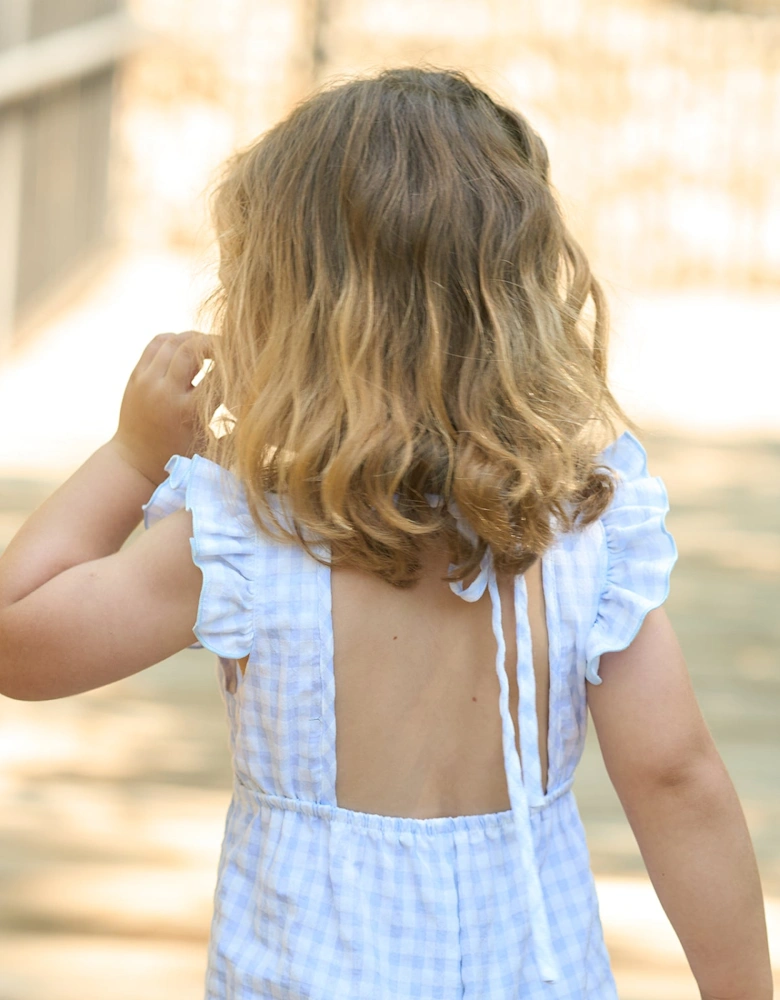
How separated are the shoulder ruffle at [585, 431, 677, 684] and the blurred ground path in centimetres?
43

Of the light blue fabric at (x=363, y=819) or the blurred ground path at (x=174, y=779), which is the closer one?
the light blue fabric at (x=363, y=819)

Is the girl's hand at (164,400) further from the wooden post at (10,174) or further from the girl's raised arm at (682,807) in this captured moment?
the wooden post at (10,174)

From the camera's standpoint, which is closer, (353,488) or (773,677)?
(353,488)

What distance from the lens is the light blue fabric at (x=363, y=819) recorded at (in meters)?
1.05

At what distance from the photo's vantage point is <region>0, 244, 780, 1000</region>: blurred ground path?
1.86m

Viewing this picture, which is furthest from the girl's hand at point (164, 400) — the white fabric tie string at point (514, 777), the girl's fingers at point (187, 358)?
the white fabric tie string at point (514, 777)

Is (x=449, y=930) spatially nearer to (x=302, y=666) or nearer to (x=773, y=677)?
(x=302, y=666)

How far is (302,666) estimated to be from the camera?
1.05 m

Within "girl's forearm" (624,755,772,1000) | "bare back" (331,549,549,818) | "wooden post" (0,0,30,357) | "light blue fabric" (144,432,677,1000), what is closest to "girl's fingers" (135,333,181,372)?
"light blue fabric" (144,432,677,1000)

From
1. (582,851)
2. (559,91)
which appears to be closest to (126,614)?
(582,851)

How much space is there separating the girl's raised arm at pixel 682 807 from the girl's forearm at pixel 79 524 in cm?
44

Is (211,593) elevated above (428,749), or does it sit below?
above

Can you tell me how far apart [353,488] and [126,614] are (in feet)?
0.68

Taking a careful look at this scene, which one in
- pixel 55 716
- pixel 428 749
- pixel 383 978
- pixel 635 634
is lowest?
pixel 55 716
